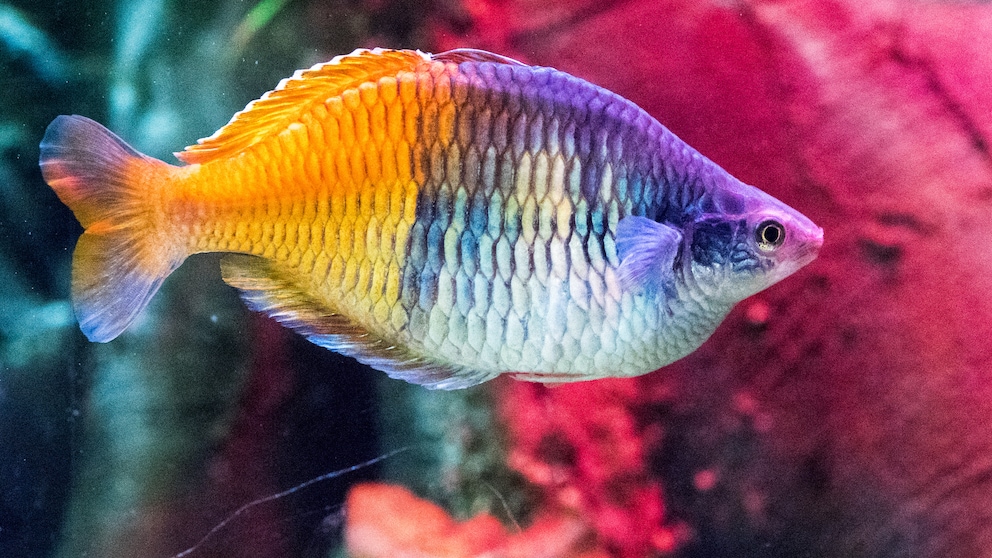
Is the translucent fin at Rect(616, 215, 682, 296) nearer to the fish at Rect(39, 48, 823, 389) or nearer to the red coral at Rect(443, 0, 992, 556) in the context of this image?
the fish at Rect(39, 48, 823, 389)

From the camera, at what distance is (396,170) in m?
0.65

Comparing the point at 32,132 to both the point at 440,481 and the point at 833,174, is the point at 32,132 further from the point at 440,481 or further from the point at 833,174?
the point at 833,174

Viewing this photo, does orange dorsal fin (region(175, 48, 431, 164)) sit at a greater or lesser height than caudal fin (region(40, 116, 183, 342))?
greater

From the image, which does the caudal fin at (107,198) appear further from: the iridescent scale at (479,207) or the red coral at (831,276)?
the red coral at (831,276)

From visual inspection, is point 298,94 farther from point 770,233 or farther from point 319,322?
point 770,233

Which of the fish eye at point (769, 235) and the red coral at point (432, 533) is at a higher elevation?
the fish eye at point (769, 235)

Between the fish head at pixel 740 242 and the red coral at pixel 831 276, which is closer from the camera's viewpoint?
the fish head at pixel 740 242

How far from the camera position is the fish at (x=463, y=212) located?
2.09 ft

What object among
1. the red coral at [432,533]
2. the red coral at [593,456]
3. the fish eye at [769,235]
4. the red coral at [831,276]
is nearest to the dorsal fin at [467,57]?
the red coral at [831,276]

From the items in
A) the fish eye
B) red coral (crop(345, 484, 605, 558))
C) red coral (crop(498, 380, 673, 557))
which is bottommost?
red coral (crop(345, 484, 605, 558))

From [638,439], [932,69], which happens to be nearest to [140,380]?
[638,439]

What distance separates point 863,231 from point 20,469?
124 centimetres

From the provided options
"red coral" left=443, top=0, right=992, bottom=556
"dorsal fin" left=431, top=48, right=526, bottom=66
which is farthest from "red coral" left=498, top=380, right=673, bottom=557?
"dorsal fin" left=431, top=48, right=526, bottom=66

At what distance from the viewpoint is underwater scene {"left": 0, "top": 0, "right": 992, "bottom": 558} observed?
648mm
